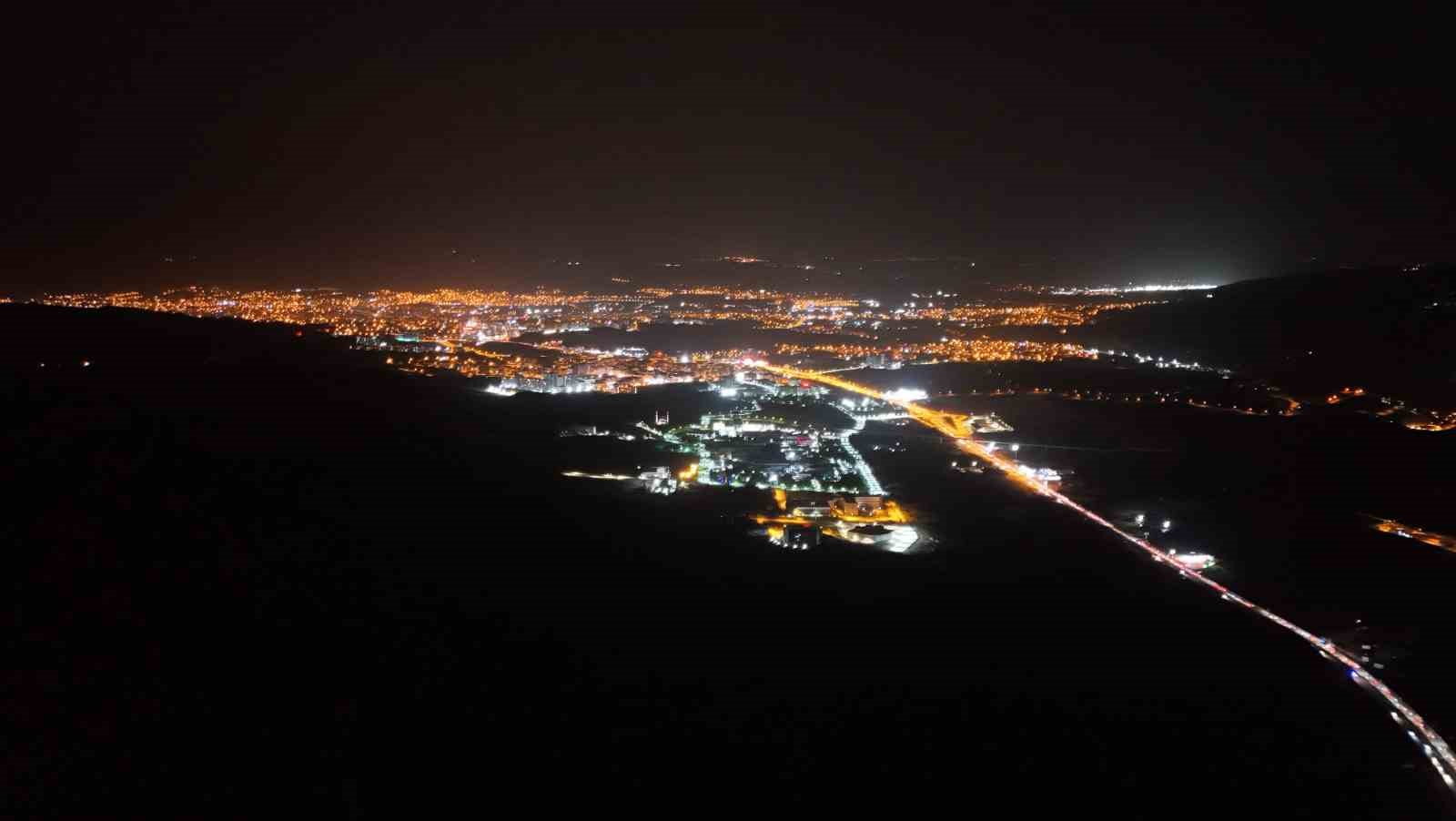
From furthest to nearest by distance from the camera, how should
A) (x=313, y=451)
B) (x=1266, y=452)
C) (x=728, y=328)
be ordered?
(x=728, y=328)
(x=1266, y=452)
(x=313, y=451)

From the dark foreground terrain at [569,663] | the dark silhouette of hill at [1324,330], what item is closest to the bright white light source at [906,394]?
the dark silhouette of hill at [1324,330]

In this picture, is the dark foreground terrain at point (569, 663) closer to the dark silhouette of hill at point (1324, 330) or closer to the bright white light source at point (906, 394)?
the bright white light source at point (906, 394)

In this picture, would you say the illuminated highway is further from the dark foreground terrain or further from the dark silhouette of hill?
the dark silhouette of hill

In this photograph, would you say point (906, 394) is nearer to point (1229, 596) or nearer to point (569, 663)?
point (1229, 596)

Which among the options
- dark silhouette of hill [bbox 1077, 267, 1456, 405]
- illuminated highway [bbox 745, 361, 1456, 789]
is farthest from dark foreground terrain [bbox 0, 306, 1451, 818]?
dark silhouette of hill [bbox 1077, 267, 1456, 405]

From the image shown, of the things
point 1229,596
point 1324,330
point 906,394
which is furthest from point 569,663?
point 1324,330

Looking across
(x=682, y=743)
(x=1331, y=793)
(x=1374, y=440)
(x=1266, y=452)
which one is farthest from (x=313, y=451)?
(x=1374, y=440)

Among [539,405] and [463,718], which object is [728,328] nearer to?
[539,405]
